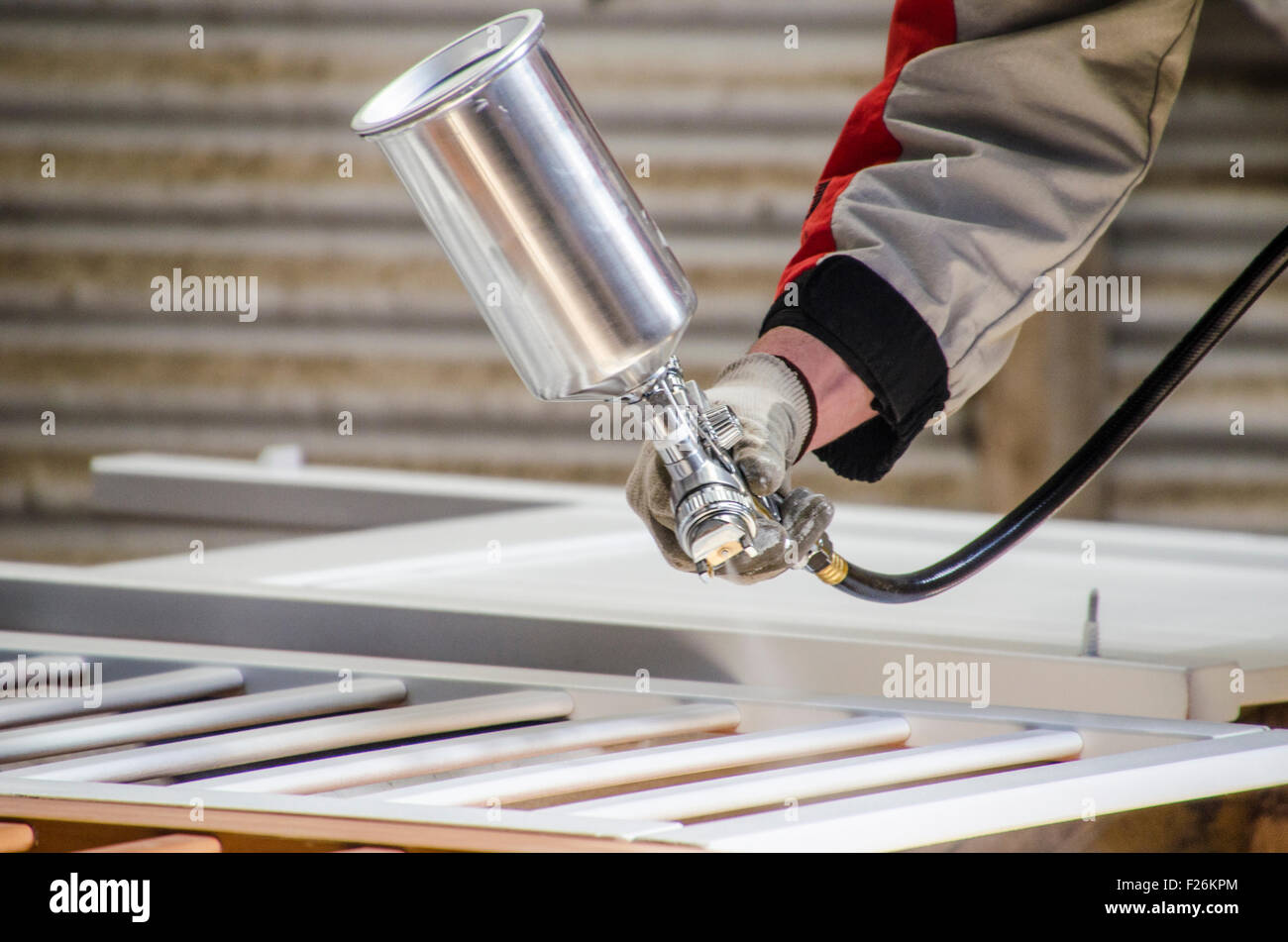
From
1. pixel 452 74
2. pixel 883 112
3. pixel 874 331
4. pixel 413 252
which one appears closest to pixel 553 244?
pixel 452 74

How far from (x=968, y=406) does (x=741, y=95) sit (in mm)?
834

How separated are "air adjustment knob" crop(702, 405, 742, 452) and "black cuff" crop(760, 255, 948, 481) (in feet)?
0.48

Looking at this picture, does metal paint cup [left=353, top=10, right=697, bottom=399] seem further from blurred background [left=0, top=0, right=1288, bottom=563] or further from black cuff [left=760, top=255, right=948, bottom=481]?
blurred background [left=0, top=0, right=1288, bottom=563]

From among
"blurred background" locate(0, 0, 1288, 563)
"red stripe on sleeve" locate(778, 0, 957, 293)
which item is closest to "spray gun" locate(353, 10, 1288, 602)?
"red stripe on sleeve" locate(778, 0, 957, 293)

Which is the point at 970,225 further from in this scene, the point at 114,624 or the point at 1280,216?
the point at 1280,216

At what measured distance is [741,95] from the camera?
3383 mm

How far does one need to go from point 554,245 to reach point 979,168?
0.41 metres

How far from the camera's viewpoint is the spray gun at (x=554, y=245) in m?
0.88

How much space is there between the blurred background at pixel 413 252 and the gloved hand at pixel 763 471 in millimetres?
2258

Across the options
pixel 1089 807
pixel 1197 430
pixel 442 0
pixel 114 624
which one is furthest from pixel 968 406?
pixel 1089 807

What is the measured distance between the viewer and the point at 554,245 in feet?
2.95

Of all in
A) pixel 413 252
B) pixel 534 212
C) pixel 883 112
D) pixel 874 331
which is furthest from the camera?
pixel 413 252

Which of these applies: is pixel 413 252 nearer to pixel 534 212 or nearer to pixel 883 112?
pixel 883 112

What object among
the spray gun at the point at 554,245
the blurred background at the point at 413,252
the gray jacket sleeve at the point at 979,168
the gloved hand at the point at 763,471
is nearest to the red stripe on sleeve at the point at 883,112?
the gray jacket sleeve at the point at 979,168
